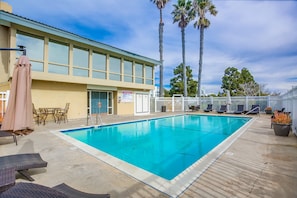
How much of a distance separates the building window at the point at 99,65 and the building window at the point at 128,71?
233cm

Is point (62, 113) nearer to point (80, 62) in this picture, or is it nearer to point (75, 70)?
point (75, 70)

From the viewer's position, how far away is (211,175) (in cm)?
319

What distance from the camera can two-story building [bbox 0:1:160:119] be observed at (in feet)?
31.4

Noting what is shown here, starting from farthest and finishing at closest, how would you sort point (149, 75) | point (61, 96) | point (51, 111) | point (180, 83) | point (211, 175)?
1. point (180, 83)
2. point (149, 75)
3. point (61, 96)
4. point (51, 111)
5. point (211, 175)

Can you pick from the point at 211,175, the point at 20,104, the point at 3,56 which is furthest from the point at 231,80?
the point at 20,104

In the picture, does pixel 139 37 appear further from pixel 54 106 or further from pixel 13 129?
pixel 13 129

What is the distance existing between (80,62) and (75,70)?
81 centimetres

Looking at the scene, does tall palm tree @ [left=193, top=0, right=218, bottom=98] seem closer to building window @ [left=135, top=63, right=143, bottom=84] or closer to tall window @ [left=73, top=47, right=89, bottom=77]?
building window @ [left=135, top=63, right=143, bottom=84]

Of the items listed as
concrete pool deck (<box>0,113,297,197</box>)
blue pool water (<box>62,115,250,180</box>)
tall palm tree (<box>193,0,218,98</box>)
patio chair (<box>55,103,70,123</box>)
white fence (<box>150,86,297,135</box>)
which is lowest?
blue pool water (<box>62,115,250,180</box>)

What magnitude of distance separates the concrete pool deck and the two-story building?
6781 mm

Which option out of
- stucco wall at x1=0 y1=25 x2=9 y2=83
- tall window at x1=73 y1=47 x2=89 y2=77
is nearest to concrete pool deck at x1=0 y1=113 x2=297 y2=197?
stucco wall at x1=0 y1=25 x2=9 y2=83

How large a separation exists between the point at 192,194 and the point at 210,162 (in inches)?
61.2

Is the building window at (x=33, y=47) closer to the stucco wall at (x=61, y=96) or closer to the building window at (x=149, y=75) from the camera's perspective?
the stucco wall at (x=61, y=96)

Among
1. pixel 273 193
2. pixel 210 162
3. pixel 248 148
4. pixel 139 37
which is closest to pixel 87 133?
pixel 210 162
